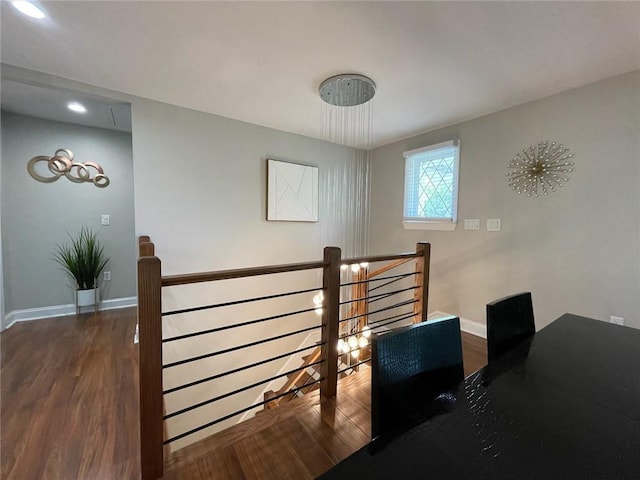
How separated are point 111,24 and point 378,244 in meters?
3.64

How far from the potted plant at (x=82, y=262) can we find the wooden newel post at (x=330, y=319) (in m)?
3.29

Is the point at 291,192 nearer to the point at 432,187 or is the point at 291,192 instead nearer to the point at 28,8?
the point at 432,187

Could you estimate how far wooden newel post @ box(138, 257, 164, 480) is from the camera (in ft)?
3.38

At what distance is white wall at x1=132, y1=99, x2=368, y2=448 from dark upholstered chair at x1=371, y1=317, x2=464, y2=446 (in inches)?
100

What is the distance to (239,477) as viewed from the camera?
1125 mm

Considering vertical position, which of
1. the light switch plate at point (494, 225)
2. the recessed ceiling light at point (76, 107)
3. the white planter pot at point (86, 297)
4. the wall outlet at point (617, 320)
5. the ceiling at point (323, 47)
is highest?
the recessed ceiling light at point (76, 107)

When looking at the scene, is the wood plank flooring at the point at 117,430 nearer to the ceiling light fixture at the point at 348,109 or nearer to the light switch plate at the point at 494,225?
the light switch plate at the point at 494,225

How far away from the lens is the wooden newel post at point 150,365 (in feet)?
3.38

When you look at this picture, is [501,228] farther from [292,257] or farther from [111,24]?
[111,24]

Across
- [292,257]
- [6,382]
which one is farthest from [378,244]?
[6,382]

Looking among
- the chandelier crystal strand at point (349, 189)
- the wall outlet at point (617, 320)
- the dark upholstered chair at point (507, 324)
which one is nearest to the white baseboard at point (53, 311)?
the chandelier crystal strand at point (349, 189)

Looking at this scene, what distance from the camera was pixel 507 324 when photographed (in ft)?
3.87

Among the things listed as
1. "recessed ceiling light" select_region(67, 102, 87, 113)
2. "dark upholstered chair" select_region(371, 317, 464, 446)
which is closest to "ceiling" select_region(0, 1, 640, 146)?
"recessed ceiling light" select_region(67, 102, 87, 113)

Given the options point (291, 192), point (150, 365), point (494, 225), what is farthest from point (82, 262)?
point (494, 225)
